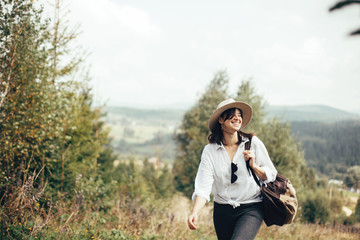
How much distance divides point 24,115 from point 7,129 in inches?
21.7

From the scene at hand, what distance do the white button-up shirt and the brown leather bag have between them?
7 centimetres

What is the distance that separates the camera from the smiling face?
11.4 ft

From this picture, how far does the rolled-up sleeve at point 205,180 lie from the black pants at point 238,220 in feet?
0.85

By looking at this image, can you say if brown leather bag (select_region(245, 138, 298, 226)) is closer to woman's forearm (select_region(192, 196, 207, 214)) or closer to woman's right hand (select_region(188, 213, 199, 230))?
woman's forearm (select_region(192, 196, 207, 214))

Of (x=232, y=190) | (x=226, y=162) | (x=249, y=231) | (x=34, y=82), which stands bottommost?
(x=249, y=231)

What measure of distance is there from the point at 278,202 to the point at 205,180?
2.52 ft

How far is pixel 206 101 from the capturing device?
30.0 meters

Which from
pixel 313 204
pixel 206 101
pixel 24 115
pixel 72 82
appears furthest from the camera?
pixel 206 101

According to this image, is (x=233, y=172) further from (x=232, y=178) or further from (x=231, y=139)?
(x=231, y=139)

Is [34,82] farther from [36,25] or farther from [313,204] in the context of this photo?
[313,204]

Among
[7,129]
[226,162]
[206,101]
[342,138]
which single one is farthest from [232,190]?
[342,138]

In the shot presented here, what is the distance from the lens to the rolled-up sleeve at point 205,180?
10.8 ft

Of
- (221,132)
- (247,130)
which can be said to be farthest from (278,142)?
(221,132)

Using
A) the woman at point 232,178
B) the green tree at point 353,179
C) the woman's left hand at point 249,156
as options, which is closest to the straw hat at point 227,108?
the woman at point 232,178
